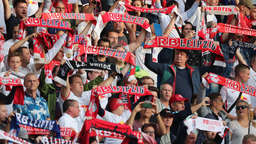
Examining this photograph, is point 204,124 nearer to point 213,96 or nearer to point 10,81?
point 213,96

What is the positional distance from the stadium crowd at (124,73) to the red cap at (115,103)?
0.02 meters

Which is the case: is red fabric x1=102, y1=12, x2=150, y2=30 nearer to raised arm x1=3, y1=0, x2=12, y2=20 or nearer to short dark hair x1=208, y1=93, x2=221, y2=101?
raised arm x1=3, y1=0, x2=12, y2=20

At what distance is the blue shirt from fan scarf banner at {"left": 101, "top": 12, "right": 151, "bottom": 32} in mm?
2741

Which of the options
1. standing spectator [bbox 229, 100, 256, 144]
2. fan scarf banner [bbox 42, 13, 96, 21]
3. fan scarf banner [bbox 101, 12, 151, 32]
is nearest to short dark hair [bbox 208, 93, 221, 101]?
standing spectator [bbox 229, 100, 256, 144]

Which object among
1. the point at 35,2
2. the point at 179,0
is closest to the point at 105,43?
the point at 35,2

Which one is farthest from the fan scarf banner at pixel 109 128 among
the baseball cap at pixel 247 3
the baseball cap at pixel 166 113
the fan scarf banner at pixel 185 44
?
the baseball cap at pixel 247 3

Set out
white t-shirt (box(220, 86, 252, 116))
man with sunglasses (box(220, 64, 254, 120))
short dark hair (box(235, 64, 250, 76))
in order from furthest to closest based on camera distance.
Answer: short dark hair (box(235, 64, 250, 76)) → white t-shirt (box(220, 86, 252, 116)) → man with sunglasses (box(220, 64, 254, 120))

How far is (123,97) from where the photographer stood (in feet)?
43.8

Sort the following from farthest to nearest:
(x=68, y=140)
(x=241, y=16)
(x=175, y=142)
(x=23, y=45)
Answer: (x=241, y=16) < (x=23, y=45) < (x=175, y=142) < (x=68, y=140)

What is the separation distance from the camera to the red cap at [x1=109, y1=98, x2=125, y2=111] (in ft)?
43.1

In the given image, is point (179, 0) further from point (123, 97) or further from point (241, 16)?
point (123, 97)

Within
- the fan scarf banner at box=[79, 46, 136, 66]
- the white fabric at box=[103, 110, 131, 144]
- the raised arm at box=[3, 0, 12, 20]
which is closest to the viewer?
the white fabric at box=[103, 110, 131, 144]

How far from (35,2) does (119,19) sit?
1.51 m

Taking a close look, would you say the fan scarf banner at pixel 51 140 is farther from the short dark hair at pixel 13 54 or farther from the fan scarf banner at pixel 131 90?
the short dark hair at pixel 13 54
